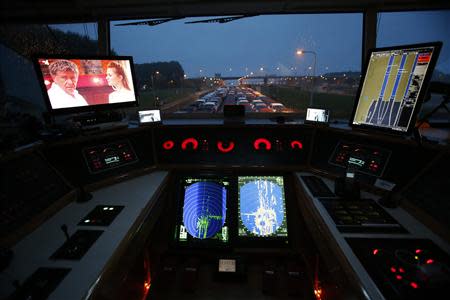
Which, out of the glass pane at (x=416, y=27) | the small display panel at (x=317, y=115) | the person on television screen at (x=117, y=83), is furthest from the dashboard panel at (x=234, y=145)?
the glass pane at (x=416, y=27)

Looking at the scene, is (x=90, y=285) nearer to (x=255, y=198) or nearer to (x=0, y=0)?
(x=255, y=198)

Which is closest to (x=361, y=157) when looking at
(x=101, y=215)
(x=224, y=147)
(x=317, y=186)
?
(x=317, y=186)

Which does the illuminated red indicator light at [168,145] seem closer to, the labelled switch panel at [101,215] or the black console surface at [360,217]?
the labelled switch panel at [101,215]

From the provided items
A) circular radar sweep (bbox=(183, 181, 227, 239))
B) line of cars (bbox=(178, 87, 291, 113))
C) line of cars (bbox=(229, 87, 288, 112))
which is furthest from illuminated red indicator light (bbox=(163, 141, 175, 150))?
line of cars (bbox=(229, 87, 288, 112))

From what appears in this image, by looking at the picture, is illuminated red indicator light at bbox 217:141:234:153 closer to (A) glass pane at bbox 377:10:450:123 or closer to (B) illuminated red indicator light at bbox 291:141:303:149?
(B) illuminated red indicator light at bbox 291:141:303:149

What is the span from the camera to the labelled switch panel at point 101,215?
4.12 feet

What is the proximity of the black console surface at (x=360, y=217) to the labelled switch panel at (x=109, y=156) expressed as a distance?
4.91ft

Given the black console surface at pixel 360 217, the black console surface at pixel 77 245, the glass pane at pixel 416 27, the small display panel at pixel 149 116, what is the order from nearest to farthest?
1. the black console surface at pixel 77 245
2. the black console surface at pixel 360 217
3. the small display panel at pixel 149 116
4. the glass pane at pixel 416 27

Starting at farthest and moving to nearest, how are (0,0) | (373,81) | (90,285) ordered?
(0,0) < (373,81) < (90,285)

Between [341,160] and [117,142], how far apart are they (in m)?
1.77

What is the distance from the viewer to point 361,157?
167 cm

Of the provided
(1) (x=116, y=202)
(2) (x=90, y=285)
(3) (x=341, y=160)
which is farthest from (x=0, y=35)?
(3) (x=341, y=160)

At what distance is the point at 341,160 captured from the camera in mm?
1786

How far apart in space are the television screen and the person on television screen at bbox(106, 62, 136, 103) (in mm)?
930
